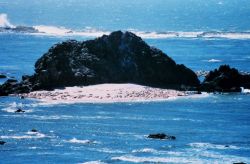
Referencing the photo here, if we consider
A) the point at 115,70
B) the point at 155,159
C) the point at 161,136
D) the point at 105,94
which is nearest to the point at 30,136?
the point at 161,136

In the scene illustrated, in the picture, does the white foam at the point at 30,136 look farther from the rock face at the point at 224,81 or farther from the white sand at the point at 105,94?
the rock face at the point at 224,81

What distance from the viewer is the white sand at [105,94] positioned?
389 ft

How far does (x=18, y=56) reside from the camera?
181750 mm

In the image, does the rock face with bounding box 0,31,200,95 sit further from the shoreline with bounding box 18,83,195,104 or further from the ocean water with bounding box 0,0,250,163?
the ocean water with bounding box 0,0,250,163

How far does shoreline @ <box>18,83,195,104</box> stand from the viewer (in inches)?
4668

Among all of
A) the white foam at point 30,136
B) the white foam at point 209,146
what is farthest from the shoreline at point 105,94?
the white foam at point 209,146

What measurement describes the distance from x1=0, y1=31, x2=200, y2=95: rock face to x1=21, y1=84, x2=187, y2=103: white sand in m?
2.25

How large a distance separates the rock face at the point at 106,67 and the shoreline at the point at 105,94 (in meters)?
2.11

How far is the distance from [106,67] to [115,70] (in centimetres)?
129

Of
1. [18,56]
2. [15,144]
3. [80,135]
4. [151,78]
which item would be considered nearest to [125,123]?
[80,135]

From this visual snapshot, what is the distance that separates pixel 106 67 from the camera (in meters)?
129

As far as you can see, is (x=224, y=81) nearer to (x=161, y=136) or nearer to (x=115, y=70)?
(x=115, y=70)

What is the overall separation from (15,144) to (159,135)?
46.7 feet

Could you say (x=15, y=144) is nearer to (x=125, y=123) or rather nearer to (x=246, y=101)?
(x=125, y=123)
